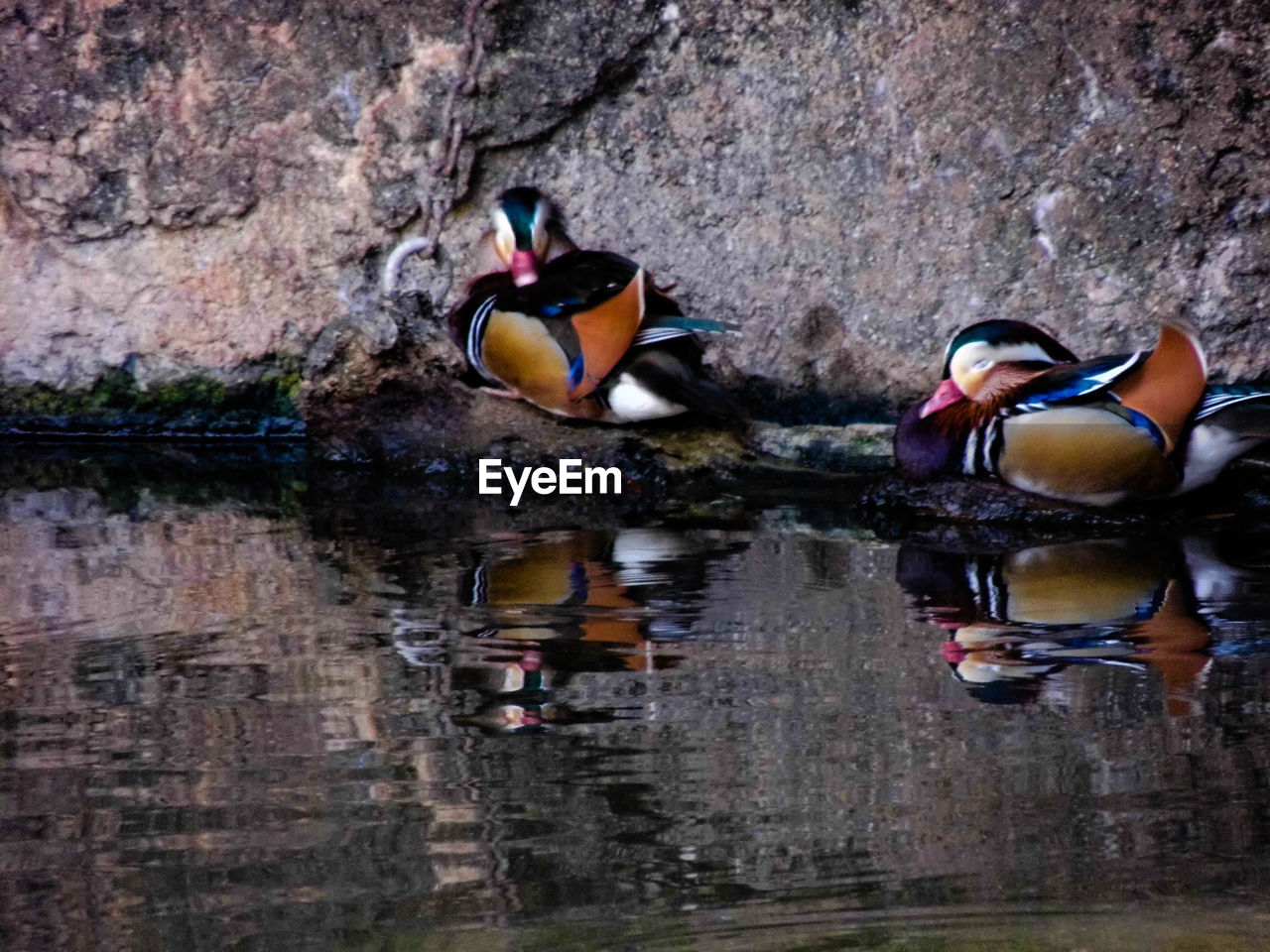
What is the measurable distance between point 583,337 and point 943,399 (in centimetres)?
110

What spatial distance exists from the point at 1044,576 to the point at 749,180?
2085 mm

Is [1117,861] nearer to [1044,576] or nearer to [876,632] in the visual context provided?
[876,632]

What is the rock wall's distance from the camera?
4852 millimetres

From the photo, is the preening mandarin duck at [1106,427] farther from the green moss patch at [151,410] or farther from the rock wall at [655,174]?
the green moss patch at [151,410]

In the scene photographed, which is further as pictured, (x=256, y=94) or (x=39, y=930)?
(x=256, y=94)

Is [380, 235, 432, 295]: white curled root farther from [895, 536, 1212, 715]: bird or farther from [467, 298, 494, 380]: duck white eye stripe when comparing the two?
[895, 536, 1212, 715]: bird

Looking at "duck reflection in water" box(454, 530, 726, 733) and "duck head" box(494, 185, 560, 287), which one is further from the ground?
"duck head" box(494, 185, 560, 287)

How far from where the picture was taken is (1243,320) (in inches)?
193

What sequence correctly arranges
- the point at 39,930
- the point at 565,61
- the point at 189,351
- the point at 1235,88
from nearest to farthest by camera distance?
the point at 39,930 → the point at 1235,88 → the point at 565,61 → the point at 189,351

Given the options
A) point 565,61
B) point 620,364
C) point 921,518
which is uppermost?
point 565,61

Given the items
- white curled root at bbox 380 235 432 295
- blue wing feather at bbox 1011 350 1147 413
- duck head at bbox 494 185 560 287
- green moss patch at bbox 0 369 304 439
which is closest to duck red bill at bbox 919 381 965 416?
blue wing feather at bbox 1011 350 1147 413

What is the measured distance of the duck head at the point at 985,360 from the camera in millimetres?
4336

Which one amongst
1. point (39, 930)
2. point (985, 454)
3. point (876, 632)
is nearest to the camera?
point (39, 930)

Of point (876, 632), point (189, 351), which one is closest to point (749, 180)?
point (189, 351)
